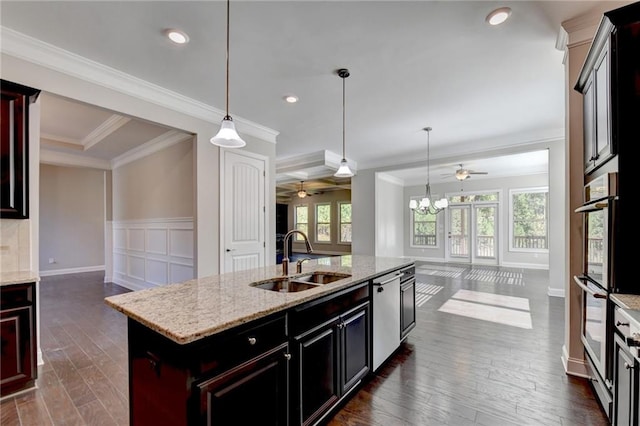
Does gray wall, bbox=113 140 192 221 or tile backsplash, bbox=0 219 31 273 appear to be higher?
gray wall, bbox=113 140 192 221

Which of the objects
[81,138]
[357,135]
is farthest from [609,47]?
[81,138]

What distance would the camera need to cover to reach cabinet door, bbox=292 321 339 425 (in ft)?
5.27

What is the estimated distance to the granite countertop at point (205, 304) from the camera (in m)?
1.17

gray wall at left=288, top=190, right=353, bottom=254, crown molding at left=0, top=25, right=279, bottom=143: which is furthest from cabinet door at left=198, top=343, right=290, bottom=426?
gray wall at left=288, top=190, right=353, bottom=254

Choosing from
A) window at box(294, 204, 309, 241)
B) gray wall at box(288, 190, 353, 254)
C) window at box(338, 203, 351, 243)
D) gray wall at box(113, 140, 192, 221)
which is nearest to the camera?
gray wall at box(113, 140, 192, 221)

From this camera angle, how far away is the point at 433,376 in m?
2.43

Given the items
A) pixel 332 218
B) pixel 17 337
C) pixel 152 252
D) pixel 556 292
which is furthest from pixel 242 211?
pixel 332 218

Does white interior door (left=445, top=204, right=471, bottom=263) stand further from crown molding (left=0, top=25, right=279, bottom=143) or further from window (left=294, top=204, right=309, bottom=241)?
crown molding (left=0, top=25, right=279, bottom=143)

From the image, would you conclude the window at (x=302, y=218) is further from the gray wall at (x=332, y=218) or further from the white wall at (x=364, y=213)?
the white wall at (x=364, y=213)

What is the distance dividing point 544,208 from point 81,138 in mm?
11025

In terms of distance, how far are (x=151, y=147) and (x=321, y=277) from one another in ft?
14.5

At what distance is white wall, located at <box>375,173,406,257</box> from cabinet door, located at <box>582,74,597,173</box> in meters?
5.15

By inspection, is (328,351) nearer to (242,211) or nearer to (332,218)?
(242,211)

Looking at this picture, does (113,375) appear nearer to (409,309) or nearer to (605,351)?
(409,309)
